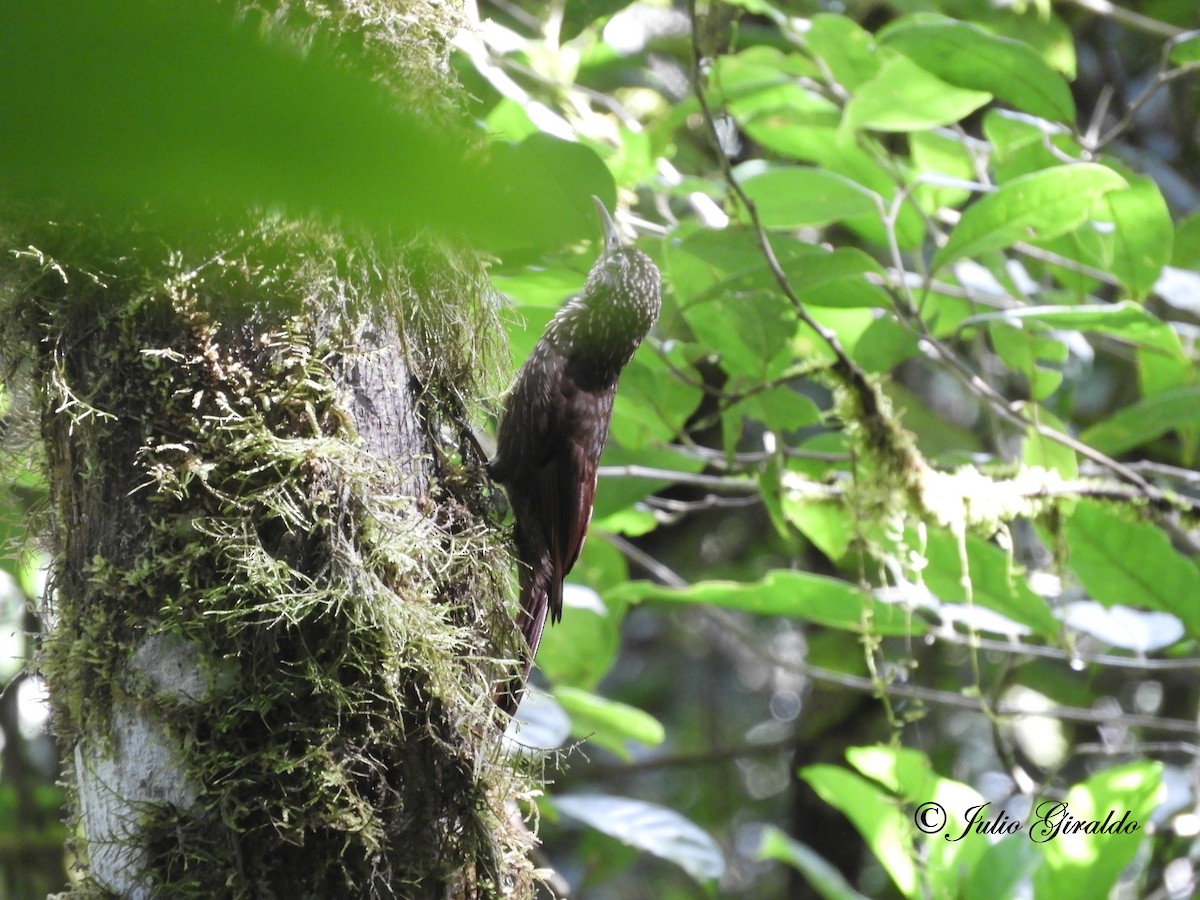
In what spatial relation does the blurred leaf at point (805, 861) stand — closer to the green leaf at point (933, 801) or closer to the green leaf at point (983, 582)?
the green leaf at point (933, 801)

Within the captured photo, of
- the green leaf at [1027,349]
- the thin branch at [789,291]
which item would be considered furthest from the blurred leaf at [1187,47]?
the thin branch at [789,291]

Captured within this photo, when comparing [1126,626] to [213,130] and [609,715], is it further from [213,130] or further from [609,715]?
[213,130]

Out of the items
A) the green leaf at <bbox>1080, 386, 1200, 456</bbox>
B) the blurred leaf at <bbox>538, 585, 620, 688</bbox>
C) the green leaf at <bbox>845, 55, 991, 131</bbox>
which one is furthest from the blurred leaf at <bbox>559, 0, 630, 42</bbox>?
the green leaf at <bbox>1080, 386, 1200, 456</bbox>

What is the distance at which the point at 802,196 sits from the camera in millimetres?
2607

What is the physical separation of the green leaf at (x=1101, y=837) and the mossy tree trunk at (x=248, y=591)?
1675 millimetres

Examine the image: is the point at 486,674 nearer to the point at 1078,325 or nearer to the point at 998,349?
the point at 1078,325

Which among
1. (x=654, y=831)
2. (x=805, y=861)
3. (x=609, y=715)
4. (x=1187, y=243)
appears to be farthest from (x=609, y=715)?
(x=1187, y=243)

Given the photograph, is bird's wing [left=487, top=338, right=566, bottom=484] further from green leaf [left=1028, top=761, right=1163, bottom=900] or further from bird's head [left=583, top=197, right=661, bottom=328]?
green leaf [left=1028, top=761, right=1163, bottom=900]

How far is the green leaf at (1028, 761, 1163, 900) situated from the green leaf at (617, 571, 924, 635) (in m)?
0.56

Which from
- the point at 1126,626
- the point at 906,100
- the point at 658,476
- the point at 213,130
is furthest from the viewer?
the point at 1126,626

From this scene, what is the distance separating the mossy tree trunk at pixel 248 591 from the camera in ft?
4.28

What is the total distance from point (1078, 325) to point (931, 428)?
1.73 meters

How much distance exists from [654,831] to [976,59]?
2091 mm

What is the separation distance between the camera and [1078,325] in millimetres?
2387
